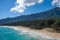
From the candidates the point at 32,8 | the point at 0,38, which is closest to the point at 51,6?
the point at 32,8

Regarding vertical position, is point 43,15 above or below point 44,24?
above

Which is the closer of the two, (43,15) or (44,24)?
(44,24)

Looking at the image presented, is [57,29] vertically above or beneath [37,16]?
beneath

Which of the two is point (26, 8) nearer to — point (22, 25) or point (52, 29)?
point (22, 25)

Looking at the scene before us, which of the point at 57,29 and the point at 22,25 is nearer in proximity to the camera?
the point at 57,29

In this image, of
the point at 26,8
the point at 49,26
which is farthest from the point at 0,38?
the point at 49,26

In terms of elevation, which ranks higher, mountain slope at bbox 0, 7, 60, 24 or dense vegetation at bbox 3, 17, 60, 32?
mountain slope at bbox 0, 7, 60, 24

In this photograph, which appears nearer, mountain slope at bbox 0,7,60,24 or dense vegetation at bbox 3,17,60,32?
dense vegetation at bbox 3,17,60,32

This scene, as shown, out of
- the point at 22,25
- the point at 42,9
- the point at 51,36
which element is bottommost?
the point at 51,36

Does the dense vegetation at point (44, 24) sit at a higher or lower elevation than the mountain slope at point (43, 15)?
lower

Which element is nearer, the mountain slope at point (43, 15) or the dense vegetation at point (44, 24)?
the dense vegetation at point (44, 24)
